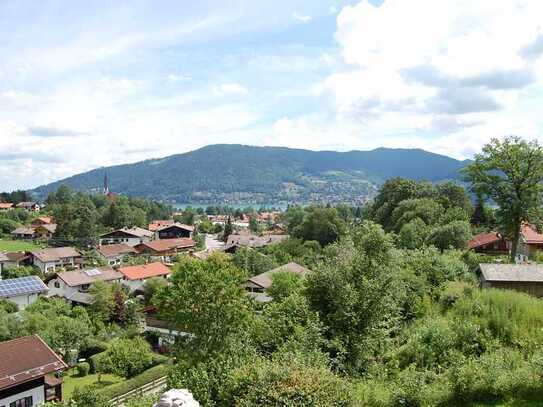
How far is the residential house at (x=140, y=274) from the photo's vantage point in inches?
1884

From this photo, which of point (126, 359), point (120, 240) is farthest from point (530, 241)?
point (120, 240)

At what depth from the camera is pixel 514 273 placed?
59.2 feet

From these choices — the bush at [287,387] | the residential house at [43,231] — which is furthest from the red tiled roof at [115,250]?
the bush at [287,387]

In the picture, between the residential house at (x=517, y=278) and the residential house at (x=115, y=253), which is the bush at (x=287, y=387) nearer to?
the residential house at (x=517, y=278)

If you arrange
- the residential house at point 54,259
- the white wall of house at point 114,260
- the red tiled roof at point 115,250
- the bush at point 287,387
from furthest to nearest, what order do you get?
the red tiled roof at point 115,250 → the white wall of house at point 114,260 → the residential house at point 54,259 → the bush at point 287,387

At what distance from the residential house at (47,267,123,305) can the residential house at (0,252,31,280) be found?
1111 cm

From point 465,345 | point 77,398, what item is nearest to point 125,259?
point 77,398

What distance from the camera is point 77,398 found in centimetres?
1312

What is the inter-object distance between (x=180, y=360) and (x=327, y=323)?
459 cm

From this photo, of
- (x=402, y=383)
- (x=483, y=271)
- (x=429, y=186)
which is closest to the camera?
(x=402, y=383)

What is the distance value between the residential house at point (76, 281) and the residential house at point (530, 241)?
36.3m

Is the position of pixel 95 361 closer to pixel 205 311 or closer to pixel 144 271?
pixel 205 311

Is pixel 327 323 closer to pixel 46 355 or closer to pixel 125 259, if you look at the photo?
pixel 46 355

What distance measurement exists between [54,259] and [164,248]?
17.9 metres
